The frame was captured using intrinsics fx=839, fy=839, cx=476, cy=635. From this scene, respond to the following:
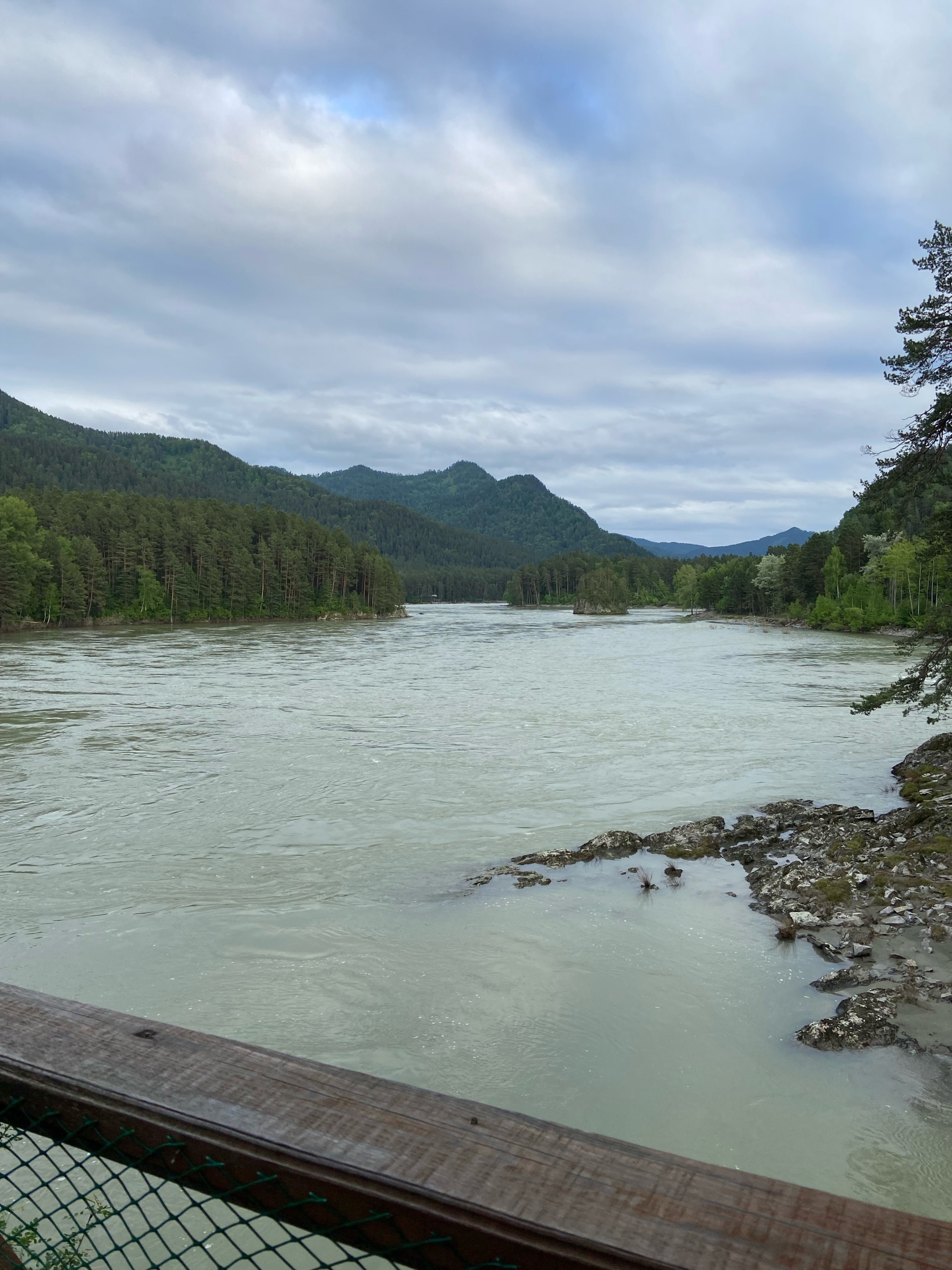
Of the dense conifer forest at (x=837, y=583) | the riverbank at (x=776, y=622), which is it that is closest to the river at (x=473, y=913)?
the dense conifer forest at (x=837, y=583)

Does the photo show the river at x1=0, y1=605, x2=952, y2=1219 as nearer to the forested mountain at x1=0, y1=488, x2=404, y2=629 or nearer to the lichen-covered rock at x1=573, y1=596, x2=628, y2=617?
the forested mountain at x1=0, y1=488, x2=404, y2=629

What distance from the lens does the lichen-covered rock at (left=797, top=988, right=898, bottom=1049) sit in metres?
8.05

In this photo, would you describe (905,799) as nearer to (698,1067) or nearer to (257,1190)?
(698,1067)

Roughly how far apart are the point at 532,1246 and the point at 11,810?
18123mm

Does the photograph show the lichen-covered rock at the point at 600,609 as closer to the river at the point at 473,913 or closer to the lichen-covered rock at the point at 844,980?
the river at the point at 473,913

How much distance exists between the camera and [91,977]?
384 inches

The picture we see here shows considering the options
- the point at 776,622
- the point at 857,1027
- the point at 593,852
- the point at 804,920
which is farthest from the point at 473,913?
the point at 776,622

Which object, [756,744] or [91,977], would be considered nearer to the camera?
[91,977]

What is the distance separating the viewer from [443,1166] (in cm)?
163

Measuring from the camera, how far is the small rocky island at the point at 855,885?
27.6 feet

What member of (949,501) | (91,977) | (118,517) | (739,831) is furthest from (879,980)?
(118,517)

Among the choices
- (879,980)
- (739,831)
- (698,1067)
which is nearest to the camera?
(698,1067)

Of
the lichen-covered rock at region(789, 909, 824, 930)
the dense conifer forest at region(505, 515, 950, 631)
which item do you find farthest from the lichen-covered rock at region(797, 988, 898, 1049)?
the dense conifer forest at region(505, 515, 950, 631)

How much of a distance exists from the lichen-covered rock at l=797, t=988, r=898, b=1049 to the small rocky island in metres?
0.01
